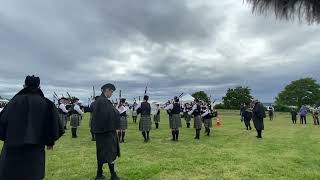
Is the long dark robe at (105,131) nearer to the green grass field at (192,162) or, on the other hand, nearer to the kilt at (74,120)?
the green grass field at (192,162)

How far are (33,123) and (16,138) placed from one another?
36 centimetres

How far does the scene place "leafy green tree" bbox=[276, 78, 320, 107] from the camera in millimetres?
107650

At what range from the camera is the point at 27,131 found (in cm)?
639

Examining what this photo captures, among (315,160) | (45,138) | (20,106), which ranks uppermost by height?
(20,106)

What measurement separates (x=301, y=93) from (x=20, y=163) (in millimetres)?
110955

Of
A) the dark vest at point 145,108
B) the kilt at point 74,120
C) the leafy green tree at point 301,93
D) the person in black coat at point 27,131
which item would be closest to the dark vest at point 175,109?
the dark vest at point 145,108

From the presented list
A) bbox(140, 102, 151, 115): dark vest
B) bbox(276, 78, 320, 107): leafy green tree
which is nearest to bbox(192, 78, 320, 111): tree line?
bbox(276, 78, 320, 107): leafy green tree

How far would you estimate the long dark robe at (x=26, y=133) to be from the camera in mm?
6344

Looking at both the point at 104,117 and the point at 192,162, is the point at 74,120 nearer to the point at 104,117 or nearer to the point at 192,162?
the point at 192,162

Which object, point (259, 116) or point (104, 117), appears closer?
point (104, 117)

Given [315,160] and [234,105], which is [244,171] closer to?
[315,160]

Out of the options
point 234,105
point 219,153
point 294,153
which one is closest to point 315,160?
point 294,153

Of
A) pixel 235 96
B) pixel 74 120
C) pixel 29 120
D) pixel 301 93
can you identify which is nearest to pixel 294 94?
pixel 301 93

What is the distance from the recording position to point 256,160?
40.6 feet
